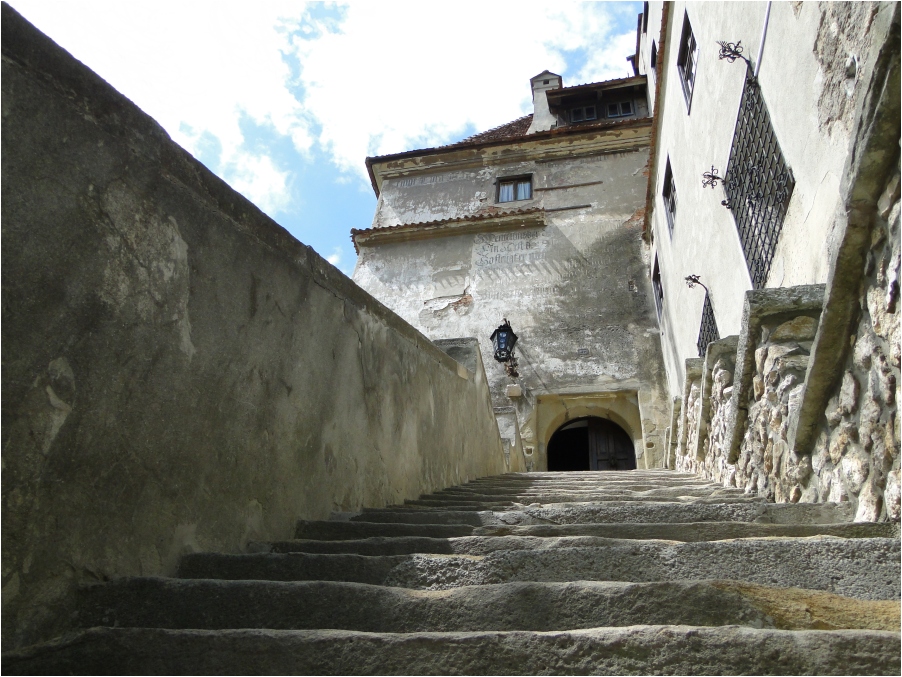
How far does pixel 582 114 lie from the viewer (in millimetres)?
14766

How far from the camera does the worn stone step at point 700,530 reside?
6.21ft

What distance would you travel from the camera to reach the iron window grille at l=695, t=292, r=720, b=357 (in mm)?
6774

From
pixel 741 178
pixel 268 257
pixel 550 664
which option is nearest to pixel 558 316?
pixel 741 178

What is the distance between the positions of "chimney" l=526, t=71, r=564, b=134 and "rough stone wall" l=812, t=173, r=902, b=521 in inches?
549

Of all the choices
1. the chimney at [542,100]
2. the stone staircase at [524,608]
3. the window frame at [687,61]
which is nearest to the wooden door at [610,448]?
the window frame at [687,61]

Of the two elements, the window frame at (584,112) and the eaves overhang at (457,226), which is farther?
the window frame at (584,112)

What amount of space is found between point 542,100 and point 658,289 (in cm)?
693

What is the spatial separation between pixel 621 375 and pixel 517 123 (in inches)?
349

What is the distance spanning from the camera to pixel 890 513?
1.84m

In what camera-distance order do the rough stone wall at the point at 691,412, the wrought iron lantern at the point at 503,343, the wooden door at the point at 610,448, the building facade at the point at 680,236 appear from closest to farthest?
the building facade at the point at 680,236
the rough stone wall at the point at 691,412
the wrought iron lantern at the point at 503,343
the wooden door at the point at 610,448

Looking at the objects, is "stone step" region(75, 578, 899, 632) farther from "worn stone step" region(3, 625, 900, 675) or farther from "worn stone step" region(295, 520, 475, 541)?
"worn stone step" region(295, 520, 475, 541)

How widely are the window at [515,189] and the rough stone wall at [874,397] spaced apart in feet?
38.5

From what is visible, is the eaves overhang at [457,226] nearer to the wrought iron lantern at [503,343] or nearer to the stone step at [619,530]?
the wrought iron lantern at [503,343]

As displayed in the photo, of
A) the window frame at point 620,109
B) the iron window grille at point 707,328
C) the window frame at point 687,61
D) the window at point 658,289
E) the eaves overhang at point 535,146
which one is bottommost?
the iron window grille at point 707,328
